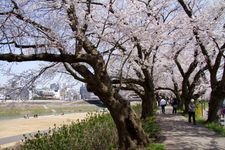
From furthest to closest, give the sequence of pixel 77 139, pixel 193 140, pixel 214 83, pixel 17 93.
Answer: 1. pixel 214 83
2. pixel 193 140
3. pixel 17 93
4. pixel 77 139

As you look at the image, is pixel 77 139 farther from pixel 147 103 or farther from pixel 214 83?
pixel 214 83

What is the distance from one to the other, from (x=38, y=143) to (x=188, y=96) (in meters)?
21.7

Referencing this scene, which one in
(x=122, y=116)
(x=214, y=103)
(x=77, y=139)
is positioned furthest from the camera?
(x=214, y=103)

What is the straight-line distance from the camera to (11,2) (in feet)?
32.7

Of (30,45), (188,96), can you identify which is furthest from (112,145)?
(188,96)

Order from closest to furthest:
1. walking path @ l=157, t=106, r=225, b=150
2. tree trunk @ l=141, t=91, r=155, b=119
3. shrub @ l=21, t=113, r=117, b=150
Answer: shrub @ l=21, t=113, r=117, b=150 → walking path @ l=157, t=106, r=225, b=150 → tree trunk @ l=141, t=91, r=155, b=119

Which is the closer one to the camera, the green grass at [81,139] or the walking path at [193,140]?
the green grass at [81,139]

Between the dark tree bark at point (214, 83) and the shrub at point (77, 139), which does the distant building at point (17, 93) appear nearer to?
the shrub at point (77, 139)

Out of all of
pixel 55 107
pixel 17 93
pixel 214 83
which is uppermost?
pixel 55 107

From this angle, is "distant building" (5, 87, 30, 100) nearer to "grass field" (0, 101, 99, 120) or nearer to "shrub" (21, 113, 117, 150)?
"shrub" (21, 113, 117, 150)

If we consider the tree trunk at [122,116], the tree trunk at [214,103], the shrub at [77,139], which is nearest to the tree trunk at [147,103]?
the tree trunk at [214,103]

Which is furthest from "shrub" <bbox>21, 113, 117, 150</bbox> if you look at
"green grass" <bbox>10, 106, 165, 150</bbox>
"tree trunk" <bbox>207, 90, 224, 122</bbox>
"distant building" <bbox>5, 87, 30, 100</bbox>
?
"tree trunk" <bbox>207, 90, 224, 122</bbox>

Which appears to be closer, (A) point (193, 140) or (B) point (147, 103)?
(A) point (193, 140)

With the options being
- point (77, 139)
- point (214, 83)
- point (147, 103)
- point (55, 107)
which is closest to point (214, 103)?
point (214, 83)
